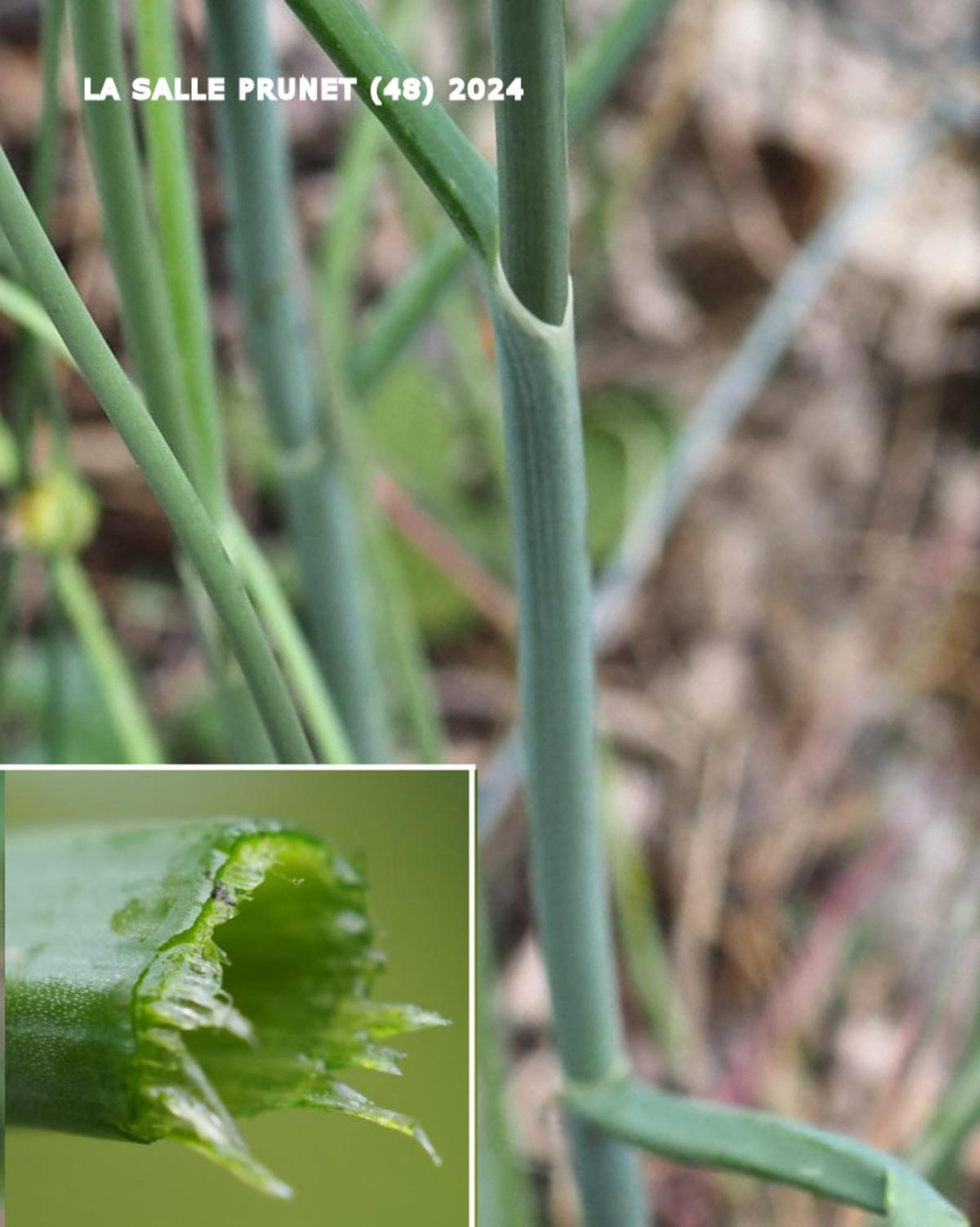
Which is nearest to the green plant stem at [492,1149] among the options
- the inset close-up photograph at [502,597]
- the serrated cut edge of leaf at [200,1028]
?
the inset close-up photograph at [502,597]

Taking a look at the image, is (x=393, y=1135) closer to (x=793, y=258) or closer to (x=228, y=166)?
(x=228, y=166)


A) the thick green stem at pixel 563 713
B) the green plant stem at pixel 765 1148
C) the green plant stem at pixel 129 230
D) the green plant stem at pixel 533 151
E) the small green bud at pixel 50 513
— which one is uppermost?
the small green bud at pixel 50 513

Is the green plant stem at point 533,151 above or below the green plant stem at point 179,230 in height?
below

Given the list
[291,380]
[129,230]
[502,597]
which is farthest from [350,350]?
[502,597]

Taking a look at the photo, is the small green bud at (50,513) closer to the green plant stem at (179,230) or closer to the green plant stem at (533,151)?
the green plant stem at (179,230)

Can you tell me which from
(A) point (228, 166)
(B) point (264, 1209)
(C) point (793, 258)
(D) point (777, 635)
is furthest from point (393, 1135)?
(C) point (793, 258)

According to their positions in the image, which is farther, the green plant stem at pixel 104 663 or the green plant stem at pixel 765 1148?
the green plant stem at pixel 104 663
